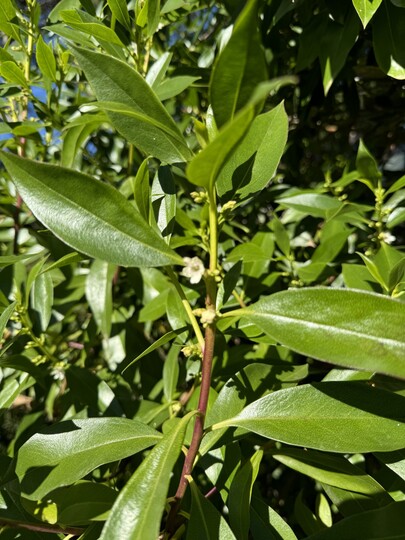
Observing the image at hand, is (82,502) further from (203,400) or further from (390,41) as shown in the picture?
(390,41)

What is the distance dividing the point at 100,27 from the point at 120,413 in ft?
2.43

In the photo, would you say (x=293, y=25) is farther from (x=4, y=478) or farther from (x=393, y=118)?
(x=4, y=478)

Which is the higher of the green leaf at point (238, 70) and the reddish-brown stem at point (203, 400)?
the green leaf at point (238, 70)

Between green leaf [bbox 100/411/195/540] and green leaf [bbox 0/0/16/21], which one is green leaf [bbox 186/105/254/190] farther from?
green leaf [bbox 0/0/16/21]

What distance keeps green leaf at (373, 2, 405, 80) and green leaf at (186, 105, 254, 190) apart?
76 cm

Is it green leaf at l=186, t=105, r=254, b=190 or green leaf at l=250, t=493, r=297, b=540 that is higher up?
green leaf at l=186, t=105, r=254, b=190

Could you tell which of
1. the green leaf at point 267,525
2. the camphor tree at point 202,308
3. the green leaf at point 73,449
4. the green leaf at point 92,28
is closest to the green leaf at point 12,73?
the camphor tree at point 202,308

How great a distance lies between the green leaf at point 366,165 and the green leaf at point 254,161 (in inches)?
20.4

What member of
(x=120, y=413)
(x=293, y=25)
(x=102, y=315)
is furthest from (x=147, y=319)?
(x=293, y=25)

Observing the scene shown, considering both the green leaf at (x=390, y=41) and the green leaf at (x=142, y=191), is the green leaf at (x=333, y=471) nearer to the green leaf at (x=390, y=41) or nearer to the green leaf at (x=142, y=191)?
the green leaf at (x=142, y=191)

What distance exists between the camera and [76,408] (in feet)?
4.32

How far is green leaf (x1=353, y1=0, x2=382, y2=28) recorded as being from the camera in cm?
99

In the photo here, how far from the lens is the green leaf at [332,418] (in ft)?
2.45

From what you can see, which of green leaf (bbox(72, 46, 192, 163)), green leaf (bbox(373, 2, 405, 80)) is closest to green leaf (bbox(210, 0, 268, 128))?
green leaf (bbox(72, 46, 192, 163))
